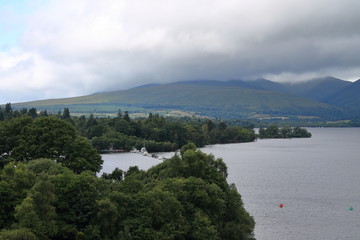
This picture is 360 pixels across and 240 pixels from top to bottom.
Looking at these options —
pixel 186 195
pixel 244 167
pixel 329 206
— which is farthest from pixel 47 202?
pixel 244 167

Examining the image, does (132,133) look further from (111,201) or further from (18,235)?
(18,235)

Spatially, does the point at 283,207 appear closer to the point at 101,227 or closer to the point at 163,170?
the point at 163,170

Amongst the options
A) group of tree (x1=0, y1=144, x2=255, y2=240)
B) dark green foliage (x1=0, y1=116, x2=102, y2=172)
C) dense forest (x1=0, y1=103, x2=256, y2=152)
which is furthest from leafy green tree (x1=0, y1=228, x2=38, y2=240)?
dense forest (x1=0, y1=103, x2=256, y2=152)

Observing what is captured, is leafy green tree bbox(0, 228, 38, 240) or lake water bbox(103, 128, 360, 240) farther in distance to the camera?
lake water bbox(103, 128, 360, 240)

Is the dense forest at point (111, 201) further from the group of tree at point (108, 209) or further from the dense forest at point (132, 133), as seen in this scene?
the dense forest at point (132, 133)

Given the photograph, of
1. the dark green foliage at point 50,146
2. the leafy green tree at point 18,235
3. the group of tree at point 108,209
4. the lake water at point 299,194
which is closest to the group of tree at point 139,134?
the lake water at point 299,194

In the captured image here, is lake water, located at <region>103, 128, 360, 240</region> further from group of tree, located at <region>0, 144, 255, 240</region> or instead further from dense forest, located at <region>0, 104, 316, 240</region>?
group of tree, located at <region>0, 144, 255, 240</region>

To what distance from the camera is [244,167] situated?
4063 inches

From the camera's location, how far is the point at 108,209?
107ft

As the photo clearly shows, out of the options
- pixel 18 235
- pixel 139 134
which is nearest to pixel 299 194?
pixel 18 235

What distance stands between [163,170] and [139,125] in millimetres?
112611

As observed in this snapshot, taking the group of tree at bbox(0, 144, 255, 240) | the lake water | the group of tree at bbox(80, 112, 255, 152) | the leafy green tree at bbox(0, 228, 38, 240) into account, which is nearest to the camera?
the leafy green tree at bbox(0, 228, 38, 240)

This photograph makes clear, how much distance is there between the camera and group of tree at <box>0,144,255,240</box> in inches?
1217

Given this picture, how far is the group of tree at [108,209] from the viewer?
30.9 meters
